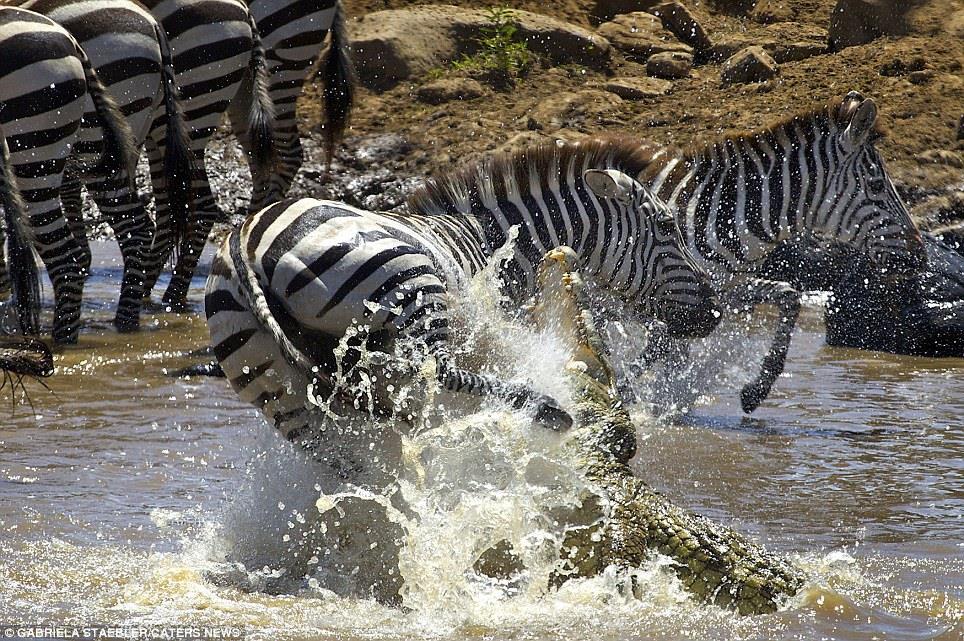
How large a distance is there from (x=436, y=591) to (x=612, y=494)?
60cm

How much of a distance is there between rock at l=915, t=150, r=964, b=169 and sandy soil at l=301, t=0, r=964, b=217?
1.9 inches

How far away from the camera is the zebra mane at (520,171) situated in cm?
642

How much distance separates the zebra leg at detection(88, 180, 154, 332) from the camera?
8.73 meters

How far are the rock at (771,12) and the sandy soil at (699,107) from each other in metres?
1.32

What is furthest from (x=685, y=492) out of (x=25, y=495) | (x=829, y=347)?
(x=829, y=347)

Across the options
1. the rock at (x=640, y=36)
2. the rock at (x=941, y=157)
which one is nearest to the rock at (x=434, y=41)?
the rock at (x=640, y=36)

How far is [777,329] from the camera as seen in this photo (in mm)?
7336

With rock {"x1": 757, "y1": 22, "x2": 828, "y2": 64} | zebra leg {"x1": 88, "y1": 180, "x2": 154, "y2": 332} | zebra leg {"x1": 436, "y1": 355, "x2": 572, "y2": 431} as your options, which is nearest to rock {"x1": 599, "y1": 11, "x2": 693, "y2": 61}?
rock {"x1": 757, "y1": 22, "x2": 828, "y2": 64}

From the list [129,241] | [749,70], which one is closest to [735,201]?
[129,241]

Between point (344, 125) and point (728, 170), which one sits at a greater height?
point (728, 170)

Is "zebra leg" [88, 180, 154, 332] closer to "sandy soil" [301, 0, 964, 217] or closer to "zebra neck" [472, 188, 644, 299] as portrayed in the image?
"zebra neck" [472, 188, 644, 299]

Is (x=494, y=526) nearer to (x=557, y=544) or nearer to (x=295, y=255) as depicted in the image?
(x=557, y=544)

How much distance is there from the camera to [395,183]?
12.5m

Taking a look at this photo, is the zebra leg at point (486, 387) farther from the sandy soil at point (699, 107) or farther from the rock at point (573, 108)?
the rock at point (573, 108)
